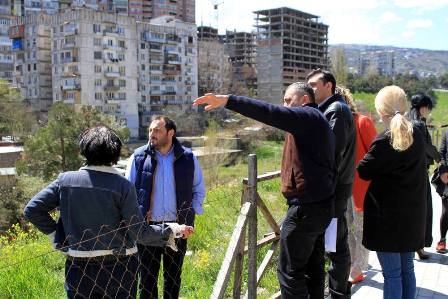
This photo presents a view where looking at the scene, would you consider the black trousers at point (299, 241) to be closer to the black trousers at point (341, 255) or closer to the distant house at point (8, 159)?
the black trousers at point (341, 255)

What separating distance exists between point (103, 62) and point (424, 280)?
4787 cm

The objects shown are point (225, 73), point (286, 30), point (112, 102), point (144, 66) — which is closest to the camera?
point (112, 102)

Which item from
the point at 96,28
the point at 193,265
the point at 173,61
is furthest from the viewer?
the point at 173,61

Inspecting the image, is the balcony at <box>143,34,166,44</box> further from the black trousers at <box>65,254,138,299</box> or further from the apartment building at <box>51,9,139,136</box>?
the black trousers at <box>65,254,138,299</box>

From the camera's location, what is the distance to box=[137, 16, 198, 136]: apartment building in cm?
5500

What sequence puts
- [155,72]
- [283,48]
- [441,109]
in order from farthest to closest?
[283,48]
[441,109]
[155,72]

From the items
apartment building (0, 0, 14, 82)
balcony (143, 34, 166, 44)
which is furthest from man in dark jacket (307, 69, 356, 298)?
apartment building (0, 0, 14, 82)

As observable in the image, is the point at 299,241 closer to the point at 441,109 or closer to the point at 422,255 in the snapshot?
the point at 422,255

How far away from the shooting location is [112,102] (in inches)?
1972

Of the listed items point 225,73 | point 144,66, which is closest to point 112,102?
point 144,66

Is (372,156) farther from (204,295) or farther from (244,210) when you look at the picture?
(204,295)

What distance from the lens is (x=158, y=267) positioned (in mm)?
3418

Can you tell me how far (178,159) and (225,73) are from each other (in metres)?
70.6

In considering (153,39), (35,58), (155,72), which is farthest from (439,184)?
(155,72)
